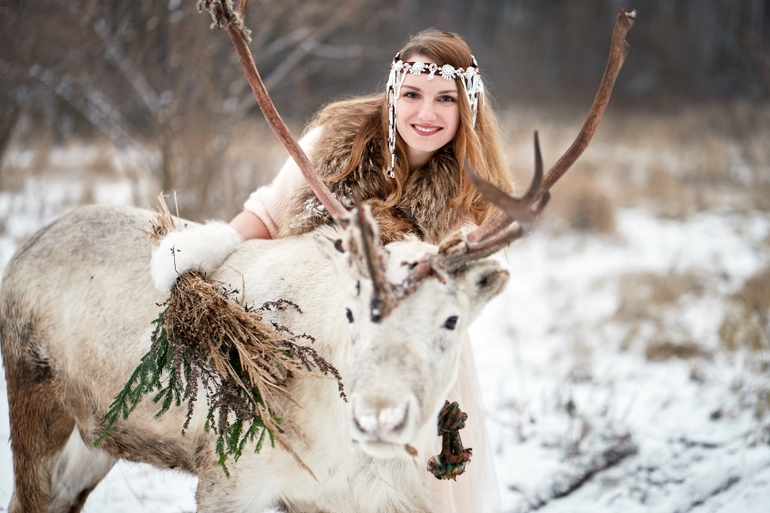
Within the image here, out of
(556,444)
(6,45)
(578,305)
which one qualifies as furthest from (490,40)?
(556,444)

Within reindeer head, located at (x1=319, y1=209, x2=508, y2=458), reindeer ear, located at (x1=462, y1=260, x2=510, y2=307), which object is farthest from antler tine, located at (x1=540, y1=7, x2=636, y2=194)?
reindeer head, located at (x1=319, y1=209, x2=508, y2=458)

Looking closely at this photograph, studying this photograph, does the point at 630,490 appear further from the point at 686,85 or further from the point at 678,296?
the point at 686,85

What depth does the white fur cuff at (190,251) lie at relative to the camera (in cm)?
227

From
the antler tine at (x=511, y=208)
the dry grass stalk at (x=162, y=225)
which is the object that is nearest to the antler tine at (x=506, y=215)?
the antler tine at (x=511, y=208)

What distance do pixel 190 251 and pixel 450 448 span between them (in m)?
1.15

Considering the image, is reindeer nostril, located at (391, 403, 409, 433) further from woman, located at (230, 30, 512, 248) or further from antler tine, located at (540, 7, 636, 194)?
woman, located at (230, 30, 512, 248)

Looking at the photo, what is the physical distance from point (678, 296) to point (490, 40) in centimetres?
1479

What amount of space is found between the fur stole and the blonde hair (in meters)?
0.03

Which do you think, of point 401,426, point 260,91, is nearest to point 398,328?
point 401,426

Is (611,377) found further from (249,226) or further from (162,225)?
(162,225)

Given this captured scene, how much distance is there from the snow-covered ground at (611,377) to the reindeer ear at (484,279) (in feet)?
2.73

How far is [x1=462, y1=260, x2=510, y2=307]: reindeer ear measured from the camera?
1.81 metres

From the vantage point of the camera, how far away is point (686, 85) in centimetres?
1858

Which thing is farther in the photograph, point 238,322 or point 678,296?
point 678,296
